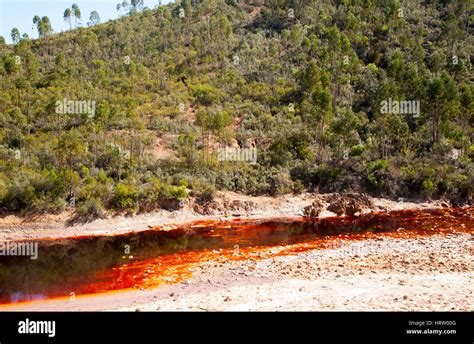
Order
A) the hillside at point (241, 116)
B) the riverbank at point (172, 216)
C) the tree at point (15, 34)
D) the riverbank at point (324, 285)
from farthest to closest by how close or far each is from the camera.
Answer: the tree at point (15, 34) < the hillside at point (241, 116) < the riverbank at point (172, 216) < the riverbank at point (324, 285)

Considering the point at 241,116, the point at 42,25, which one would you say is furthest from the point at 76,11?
the point at 241,116

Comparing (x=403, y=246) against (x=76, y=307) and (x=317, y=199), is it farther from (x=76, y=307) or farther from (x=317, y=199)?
(x=76, y=307)

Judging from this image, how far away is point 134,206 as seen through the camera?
33.4 meters

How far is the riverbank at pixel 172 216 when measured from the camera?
30.0m

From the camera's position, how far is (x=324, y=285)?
55.4 feet

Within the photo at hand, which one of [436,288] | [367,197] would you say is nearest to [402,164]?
[367,197]

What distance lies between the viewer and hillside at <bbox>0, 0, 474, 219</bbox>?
37.2m

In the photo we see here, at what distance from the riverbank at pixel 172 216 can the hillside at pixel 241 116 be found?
1.08 m
